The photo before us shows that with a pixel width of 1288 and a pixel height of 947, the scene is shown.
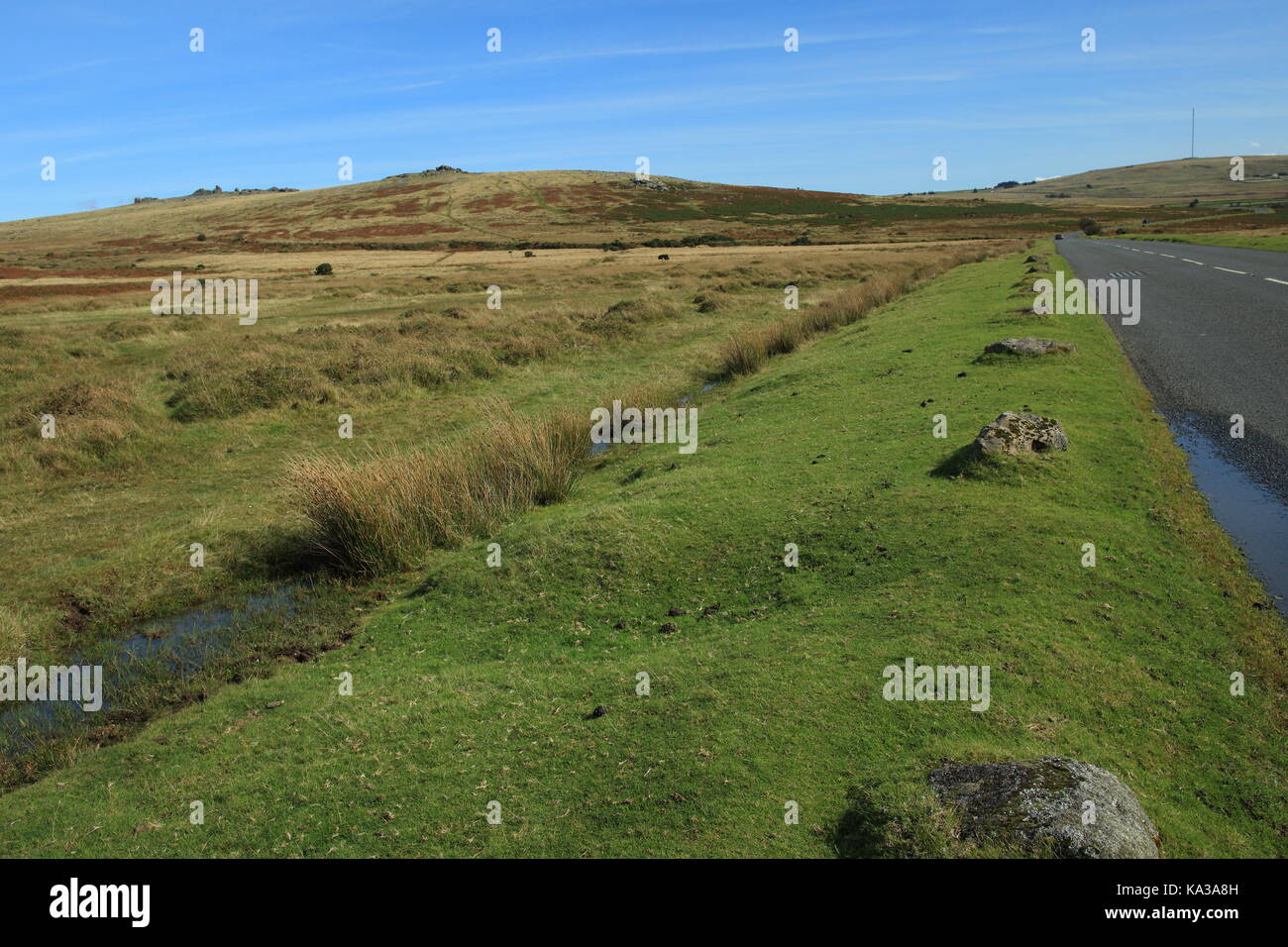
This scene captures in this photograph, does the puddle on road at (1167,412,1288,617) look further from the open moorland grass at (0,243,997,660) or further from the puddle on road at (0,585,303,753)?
the open moorland grass at (0,243,997,660)

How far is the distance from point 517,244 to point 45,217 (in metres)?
119

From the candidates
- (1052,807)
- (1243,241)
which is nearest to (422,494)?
(1052,807)

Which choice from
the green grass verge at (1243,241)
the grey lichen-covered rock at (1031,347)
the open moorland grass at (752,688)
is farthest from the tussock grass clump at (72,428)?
the green grass verge at (1243,241)

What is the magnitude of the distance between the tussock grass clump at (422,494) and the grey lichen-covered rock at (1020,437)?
545 centimetres

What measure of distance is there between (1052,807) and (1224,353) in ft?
44.4

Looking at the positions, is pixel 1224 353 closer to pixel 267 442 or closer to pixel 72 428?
pixel 267 442

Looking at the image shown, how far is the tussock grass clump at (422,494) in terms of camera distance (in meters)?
9.40

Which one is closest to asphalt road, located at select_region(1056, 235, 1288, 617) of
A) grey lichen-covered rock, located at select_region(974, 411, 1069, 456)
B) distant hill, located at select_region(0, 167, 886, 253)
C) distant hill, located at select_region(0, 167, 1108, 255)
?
grey lichen-covered rock, located at select_region(974, 411, 1069, 456)

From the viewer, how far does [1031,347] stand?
14320mm

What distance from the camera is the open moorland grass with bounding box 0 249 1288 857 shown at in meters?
4.26

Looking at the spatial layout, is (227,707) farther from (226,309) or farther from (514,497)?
(226,309)

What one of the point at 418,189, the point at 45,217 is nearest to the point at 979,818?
the point at 418,189

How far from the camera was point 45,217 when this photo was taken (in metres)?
149

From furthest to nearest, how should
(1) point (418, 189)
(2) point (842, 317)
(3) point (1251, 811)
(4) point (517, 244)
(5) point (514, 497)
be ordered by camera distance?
(1) point (418, 189), (4) point (517, 244), (2) point (842, 317), (5) point (514, 497), (3) point (1251, 811)
